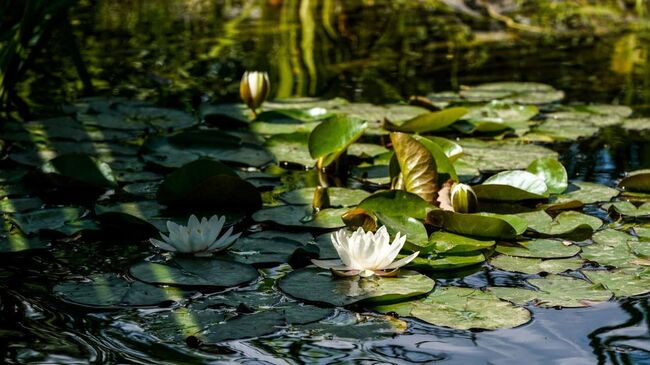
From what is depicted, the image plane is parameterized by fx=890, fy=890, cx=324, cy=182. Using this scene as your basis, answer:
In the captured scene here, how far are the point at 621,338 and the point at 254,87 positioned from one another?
184 centimetres

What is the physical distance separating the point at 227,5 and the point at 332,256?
5522 mm

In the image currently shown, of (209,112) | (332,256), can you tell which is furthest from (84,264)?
(209,112)

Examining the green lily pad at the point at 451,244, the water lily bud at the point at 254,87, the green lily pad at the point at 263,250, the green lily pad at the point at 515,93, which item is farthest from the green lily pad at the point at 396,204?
the green lily pad at the point at 515,93

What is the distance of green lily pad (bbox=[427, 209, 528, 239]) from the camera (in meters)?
1.92

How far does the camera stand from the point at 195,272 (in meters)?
1.74

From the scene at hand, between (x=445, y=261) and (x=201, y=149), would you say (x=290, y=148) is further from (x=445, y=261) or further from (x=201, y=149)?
(x=445, y=261)

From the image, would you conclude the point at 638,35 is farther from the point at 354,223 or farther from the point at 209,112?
the point at 354,223

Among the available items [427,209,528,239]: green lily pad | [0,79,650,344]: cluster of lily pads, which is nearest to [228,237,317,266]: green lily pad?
[0,79,650,344]: cluster of lily pads

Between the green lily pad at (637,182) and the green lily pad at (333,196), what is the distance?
0.67m

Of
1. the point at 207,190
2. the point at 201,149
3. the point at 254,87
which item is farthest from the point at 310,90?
the point at 207,190

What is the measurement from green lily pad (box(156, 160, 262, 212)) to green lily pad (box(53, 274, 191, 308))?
0.47 m

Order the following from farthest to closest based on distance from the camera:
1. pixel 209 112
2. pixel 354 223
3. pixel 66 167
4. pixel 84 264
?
pixel 209 112, pixel 66 167, pixel 354 223, pixel 84 264

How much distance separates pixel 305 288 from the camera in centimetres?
167

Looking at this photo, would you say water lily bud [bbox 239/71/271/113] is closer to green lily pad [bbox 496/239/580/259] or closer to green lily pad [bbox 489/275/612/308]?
green lily pad [bbox 496/239/580/259]
